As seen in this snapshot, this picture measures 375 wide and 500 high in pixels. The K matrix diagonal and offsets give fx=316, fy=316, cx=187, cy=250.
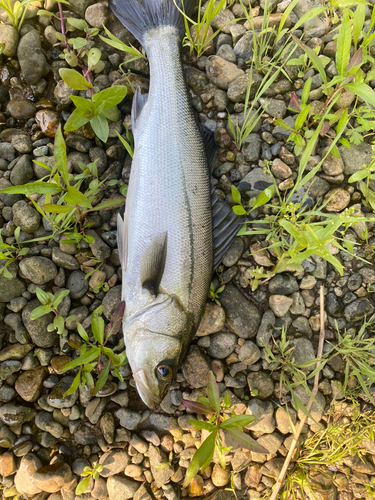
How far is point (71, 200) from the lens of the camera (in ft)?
8.80

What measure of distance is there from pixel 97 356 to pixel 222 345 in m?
1.23

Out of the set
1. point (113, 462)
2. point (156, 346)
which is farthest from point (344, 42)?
point (113, 462)

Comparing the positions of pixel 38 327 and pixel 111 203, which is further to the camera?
pixel 111 203

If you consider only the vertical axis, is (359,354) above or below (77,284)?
below

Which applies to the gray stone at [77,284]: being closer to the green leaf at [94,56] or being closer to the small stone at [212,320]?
the small stone at [212,320]

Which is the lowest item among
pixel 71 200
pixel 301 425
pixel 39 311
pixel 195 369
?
pixel 301 425

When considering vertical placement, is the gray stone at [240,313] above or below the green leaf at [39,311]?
below

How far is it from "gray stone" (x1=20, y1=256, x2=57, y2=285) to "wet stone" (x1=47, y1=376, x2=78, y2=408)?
1022mm

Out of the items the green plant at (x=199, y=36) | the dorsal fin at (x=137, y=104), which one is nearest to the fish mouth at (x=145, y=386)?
the dorsal fin at (x=137, y=104)

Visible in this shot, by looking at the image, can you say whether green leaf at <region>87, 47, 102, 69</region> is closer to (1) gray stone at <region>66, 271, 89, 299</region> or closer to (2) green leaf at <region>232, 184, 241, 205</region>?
(2) green leaf at <region>232, 184, 241, 205</region>

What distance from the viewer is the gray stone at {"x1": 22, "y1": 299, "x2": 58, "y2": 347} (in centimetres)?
302

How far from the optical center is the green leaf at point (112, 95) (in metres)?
2.76

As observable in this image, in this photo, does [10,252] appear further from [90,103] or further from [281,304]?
[281,304]

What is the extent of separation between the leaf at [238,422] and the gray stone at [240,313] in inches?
30.4
